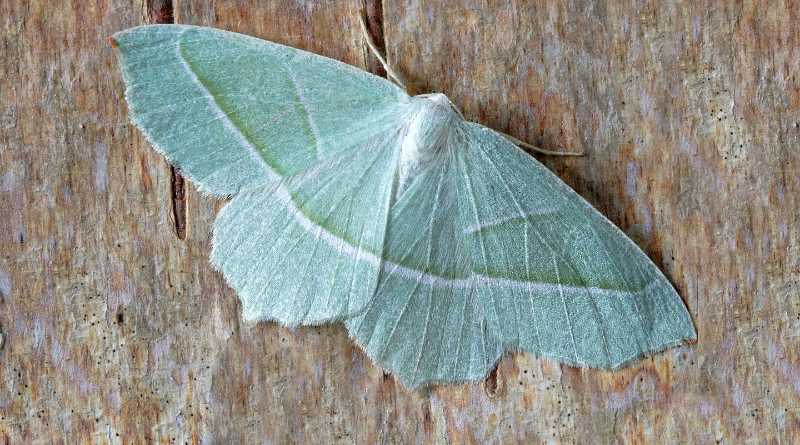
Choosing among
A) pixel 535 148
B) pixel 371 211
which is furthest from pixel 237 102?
pixel 535 148

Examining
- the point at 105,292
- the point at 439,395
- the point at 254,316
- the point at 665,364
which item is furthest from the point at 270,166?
the point at 665,364

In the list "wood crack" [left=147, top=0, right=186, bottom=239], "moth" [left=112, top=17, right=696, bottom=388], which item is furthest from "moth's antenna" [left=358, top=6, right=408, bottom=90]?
"wood crack" [left=147, top=0, right=186, bottom=239]

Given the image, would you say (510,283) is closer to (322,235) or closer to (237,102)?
(322,235)

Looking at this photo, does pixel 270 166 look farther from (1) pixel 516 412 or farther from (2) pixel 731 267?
(2) pixel 731 267

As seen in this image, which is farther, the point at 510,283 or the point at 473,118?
the point at 473,118

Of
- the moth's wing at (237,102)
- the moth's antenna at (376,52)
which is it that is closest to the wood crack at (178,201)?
the moth's wing at (237,102)

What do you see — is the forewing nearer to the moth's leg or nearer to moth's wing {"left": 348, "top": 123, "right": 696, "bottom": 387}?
moth's wing {"left": 348, "top": 123, "right": 696, "bottom": 387}

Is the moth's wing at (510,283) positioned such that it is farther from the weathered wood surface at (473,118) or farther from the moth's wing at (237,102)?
the moth's wing at (237,102)
